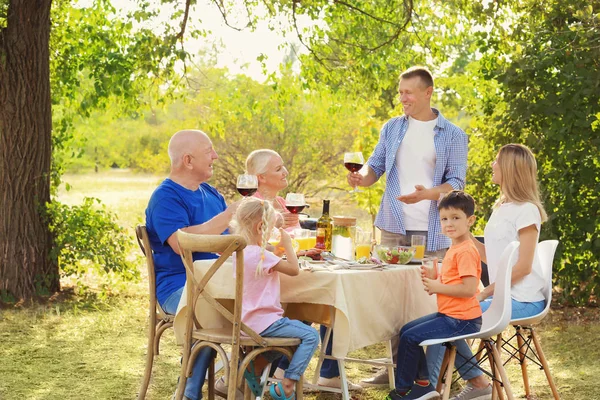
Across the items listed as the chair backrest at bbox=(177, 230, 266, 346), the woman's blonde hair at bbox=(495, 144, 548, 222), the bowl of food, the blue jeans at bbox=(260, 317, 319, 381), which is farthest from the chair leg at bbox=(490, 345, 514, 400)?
the chair backrest at bbox=(177, 230, 266, 346)

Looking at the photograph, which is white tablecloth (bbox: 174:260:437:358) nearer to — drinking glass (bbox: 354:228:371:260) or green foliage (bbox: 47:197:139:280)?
drinking glass (bbox: 354:228:371:260)

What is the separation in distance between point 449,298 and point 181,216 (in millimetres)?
1383

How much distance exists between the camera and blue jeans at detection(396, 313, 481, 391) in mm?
4125

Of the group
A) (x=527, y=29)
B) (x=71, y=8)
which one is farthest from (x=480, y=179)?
(x=71, y=8)

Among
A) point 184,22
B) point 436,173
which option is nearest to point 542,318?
point 436,173

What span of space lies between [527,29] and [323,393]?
13.4ft

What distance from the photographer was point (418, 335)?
163 inches

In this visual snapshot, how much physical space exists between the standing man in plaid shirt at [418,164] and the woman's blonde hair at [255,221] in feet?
3.62

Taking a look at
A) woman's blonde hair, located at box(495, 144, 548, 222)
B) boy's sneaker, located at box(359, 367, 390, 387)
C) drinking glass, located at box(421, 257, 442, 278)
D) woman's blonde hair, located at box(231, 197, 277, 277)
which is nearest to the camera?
woman's blonde hair, located at box(231, 197, 277, 277)

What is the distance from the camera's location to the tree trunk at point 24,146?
764 centimetres

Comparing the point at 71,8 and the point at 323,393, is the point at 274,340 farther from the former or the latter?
the point at 71,8

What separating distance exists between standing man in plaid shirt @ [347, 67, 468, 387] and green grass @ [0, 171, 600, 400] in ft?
3.15

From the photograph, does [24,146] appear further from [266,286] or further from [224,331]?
[266,286]

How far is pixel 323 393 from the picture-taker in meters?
5.01
